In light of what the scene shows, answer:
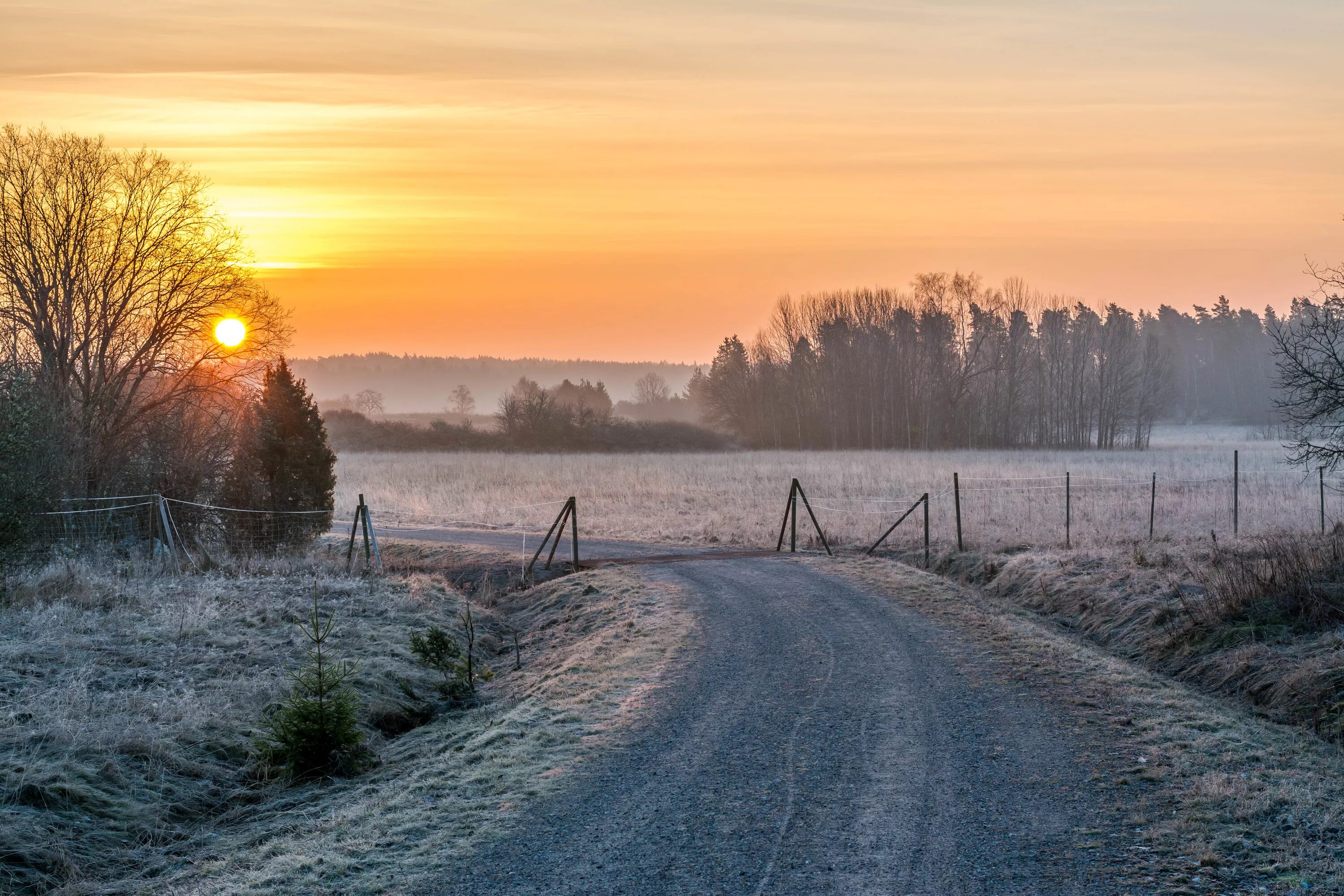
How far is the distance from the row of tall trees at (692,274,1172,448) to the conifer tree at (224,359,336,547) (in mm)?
58468

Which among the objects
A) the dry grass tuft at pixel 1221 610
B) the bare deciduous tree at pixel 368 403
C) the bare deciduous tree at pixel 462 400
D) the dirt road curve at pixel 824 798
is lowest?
the dirt road curve at pixel 824 798

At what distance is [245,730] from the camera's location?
1003cm

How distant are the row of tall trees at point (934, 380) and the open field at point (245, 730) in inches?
2632

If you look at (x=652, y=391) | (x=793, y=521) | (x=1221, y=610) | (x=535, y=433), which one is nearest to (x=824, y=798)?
(x=1221, y=610)

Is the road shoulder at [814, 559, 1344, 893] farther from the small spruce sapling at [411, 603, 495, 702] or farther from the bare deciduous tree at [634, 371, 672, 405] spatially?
the bare deciduous tree at [634, 371, 672, 405]

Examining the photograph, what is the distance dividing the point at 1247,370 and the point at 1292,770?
137 meters

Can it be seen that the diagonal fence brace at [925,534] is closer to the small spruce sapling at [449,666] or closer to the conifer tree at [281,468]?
the small spruce sapling at [449,666]

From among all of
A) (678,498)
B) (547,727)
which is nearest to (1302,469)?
(678,498)

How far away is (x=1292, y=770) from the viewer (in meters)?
7.56

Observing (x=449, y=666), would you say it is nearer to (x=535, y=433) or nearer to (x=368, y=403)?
(x=535, y=433)

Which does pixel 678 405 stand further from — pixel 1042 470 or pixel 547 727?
pixel 547 727

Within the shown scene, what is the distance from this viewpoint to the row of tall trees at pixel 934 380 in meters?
80.4

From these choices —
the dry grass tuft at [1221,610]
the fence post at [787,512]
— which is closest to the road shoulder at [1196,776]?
the dry grass tuft at [1221,610]

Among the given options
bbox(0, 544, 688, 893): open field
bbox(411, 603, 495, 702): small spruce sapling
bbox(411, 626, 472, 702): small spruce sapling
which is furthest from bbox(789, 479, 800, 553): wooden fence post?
bbox(411, 626, 472, 702): small spruce sapling
